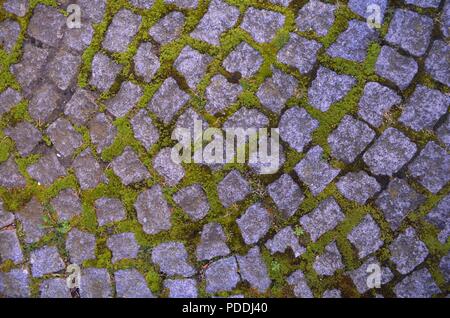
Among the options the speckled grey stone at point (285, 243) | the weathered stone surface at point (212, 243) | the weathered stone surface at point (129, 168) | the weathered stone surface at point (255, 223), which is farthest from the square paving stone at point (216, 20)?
the speckled grey stone at point (285, 243)

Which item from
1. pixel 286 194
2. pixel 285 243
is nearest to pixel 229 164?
pixel 286 194

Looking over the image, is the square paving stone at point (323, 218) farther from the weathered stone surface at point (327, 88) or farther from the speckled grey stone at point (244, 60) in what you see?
the speckled grey stone at point (244, 60)

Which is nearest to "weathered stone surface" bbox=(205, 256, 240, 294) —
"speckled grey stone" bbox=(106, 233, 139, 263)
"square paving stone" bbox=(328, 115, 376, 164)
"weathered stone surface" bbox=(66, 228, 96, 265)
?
"speckled grey stone" bbox=(106, 233, 139, 263)

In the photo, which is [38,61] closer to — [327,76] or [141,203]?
[141,203]

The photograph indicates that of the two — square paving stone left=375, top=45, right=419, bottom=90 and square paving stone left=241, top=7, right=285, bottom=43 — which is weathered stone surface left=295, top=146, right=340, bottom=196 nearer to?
square paving stone left=375, top=45, right=419, bottom=90

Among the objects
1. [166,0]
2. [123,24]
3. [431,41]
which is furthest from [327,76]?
[123,24]

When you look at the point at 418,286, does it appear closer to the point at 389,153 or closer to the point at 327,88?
the point at 389,153
